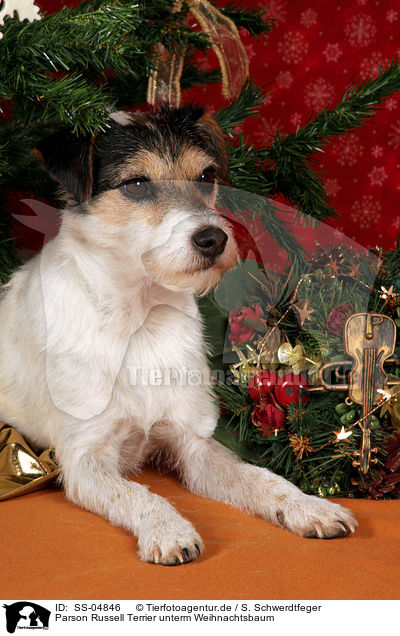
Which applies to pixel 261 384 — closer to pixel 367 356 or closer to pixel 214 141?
pixel 367 356

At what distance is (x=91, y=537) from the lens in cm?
162

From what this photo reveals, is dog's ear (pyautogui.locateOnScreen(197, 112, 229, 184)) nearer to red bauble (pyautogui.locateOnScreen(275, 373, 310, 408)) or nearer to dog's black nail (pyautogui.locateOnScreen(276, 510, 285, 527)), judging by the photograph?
red bauble (pyautogui.locateOnScreen(275, 373, 310, 408))

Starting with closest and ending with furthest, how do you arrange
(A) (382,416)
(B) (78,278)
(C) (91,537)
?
(C) (91,537)
(A) (382,416)
(B) (78,278)

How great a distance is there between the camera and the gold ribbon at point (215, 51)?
6.97 feet

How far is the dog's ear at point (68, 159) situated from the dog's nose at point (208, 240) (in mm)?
406

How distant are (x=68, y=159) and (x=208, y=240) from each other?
0.51 meters

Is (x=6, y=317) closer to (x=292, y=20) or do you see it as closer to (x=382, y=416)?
(x=382, y=416)

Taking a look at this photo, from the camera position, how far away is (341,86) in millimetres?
3080

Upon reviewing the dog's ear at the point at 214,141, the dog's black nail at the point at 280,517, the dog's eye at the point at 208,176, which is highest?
the dog's ear at the point at 214,141

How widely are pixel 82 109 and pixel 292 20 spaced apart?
180cm

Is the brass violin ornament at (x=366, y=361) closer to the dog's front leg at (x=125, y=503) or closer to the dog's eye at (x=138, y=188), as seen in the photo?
the dog's front leg at (x=125, y=503)
